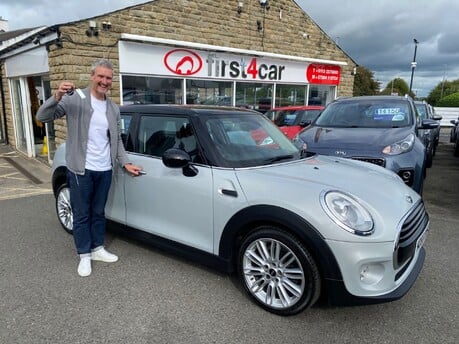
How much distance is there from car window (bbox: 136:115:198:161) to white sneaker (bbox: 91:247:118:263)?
1097mm

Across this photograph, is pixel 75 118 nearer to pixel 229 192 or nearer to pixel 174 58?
pixel 229 192

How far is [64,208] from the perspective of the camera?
169 inches

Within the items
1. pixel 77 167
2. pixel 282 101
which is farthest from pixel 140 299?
pixel 282 101

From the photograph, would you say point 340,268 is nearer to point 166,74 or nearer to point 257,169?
point 257,169

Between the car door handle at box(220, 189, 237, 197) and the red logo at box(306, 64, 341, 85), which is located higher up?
the red logo at box(306, 64, 341, 85)

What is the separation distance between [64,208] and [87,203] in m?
1.19

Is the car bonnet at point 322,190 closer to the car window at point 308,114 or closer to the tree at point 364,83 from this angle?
the car window at point 308,114

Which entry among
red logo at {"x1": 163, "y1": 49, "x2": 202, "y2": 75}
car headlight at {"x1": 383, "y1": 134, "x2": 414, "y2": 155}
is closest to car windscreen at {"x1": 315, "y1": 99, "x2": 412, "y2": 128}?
car headlight at {"x1": 383, "y1": 134, "x2": 414, "y2": 155}

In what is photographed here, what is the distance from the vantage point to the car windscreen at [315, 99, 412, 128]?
5750mm

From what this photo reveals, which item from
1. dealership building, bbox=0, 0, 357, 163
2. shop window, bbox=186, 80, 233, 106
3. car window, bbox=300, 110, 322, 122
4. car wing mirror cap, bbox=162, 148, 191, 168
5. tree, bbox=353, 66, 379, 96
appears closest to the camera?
car wing mirror cap, bbox=162, 148, 191, 168

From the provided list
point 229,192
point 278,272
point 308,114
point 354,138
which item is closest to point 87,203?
point 229,192

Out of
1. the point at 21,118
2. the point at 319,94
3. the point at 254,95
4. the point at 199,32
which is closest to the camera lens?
the point at 199,32

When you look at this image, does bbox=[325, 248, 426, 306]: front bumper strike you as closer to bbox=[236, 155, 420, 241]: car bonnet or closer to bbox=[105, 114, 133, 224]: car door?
bbox=[236, 155, 420, 241]: car bonnet

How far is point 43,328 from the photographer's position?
2541mm
